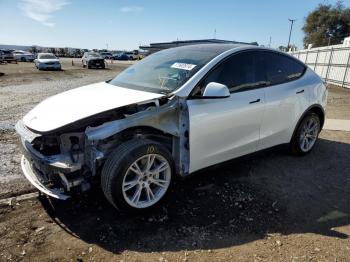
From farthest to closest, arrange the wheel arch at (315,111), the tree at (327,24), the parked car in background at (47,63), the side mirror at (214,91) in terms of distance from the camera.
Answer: the tree at (327,24), the parked car in background at (47,63), the wheel arch at (315,111), the side mirror at (214,91)

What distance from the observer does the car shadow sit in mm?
3088

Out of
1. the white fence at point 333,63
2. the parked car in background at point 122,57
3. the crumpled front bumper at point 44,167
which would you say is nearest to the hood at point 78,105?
the crumpled front bumper at point 44,167

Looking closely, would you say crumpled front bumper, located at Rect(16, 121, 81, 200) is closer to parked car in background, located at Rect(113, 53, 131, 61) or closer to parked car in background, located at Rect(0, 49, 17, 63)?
parked car in background, located at Rect(0, 49, 17, 63)

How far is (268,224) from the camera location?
132 inches

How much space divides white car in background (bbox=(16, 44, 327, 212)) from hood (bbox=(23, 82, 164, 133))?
0.5 inches

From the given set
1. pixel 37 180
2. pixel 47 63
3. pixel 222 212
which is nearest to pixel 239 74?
pixel 222 212

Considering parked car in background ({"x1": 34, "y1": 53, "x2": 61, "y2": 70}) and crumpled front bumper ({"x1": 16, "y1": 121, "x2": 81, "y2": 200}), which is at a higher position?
crumpled front bumper ({"x1": 16, "y1": 121, "x2": 81, "y2": 200})

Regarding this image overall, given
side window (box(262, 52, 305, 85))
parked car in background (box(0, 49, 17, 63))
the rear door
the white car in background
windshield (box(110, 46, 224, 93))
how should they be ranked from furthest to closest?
parked car in background (box(0, 49, 17, 63)) < side window (box(262, 52, 305, 85)) < the rear door < windshield (box(110, 46, 224, 93)) < the white car in background

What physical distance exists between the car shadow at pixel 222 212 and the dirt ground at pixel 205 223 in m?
0.01

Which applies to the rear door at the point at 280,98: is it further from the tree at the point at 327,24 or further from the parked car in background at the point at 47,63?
the tree at the point at 327,24

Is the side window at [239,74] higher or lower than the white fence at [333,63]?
higher

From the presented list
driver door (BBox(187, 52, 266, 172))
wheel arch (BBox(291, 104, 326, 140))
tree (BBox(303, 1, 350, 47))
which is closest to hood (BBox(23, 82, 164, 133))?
driver door (BBox(187, 52, 266, 172))

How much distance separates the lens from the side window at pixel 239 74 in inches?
150

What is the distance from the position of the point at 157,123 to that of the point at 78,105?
2.90ft
